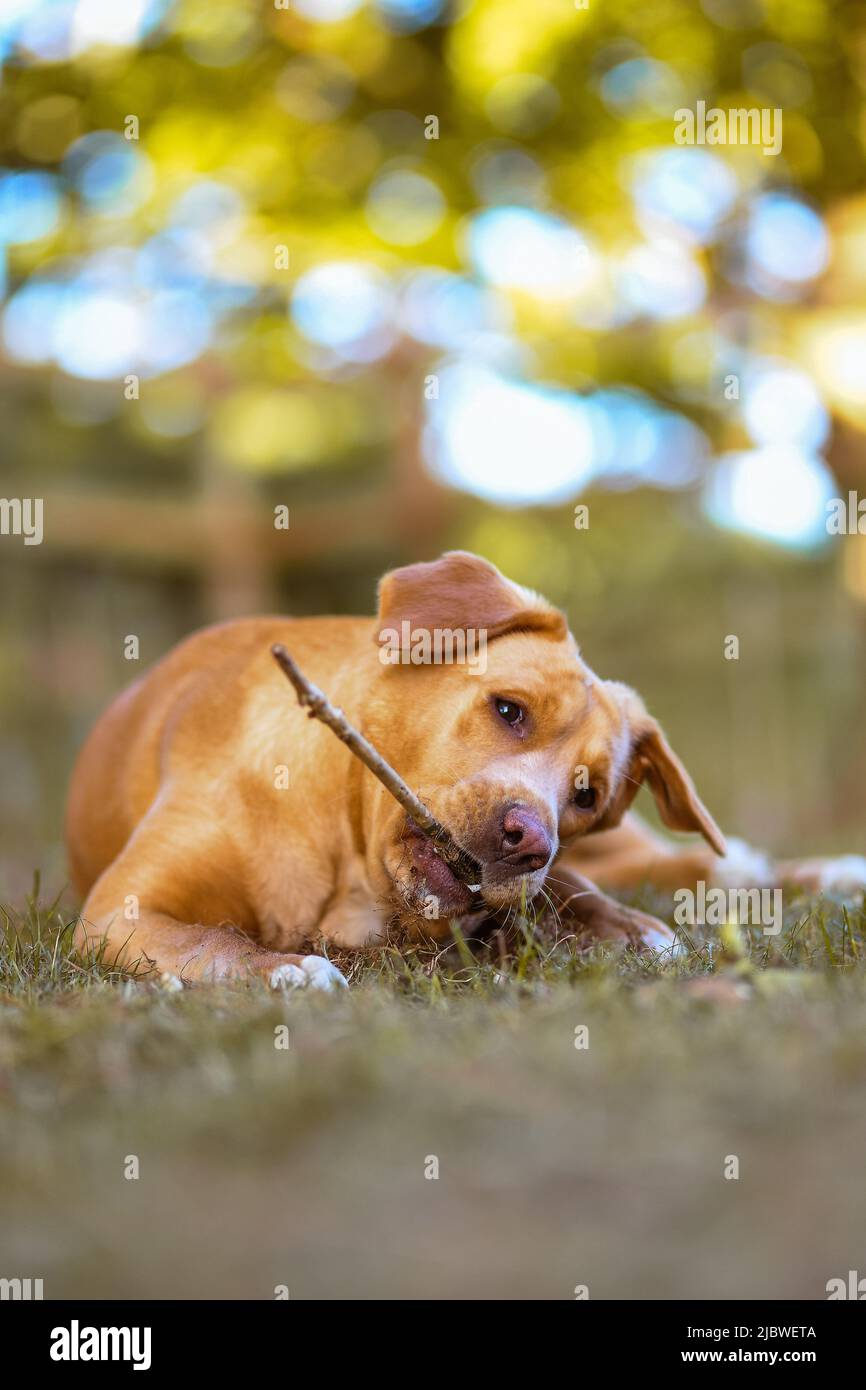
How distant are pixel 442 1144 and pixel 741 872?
4.00 m

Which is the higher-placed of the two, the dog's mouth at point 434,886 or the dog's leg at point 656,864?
the dog's leg at point 656,864

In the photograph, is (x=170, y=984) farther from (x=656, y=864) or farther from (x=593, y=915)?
(x=656, y=864)

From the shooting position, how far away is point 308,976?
3.52 metres

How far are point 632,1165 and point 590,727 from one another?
7.15 ft

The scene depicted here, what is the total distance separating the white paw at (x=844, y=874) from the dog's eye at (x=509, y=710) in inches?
88.7

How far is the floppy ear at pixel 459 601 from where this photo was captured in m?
4.18

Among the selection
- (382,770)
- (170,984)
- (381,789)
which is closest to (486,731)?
(381,789)

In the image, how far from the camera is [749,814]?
40.5ft

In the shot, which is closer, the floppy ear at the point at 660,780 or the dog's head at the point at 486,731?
the dog's head at the point at 486,731

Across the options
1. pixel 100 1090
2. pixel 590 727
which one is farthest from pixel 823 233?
pixel 100 1090

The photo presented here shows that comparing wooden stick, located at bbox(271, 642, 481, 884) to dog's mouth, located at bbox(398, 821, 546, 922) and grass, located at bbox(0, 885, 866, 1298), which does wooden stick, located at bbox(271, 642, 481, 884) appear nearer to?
dog's mouth, located at bbox(398, 821, 546, 922)

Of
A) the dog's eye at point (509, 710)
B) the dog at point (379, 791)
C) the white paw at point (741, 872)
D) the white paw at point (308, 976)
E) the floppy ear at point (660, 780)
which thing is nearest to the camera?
the white paw at point (308, 976)

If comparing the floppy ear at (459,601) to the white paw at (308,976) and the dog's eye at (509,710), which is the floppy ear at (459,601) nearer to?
the dog's eye at (509,710)

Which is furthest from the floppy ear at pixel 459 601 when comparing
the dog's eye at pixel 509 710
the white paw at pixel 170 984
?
the white paw at pixel 170 984
